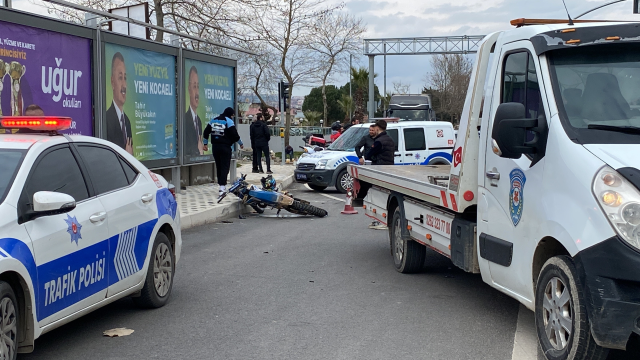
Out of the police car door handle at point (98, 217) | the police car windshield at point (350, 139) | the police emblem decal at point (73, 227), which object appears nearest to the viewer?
the police emblem decal at point (73, 227)

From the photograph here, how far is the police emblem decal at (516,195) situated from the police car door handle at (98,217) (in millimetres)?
3119

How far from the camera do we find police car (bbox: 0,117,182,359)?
4.51m

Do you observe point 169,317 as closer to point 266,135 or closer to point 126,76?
point 126,76

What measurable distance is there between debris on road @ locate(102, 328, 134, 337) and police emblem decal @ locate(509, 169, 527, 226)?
3.16m

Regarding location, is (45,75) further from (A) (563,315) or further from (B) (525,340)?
(A) (563,315)

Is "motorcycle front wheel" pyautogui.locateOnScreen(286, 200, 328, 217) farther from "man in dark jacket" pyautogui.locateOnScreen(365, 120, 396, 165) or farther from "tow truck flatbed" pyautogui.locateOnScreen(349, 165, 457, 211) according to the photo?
"tow truck flatbed" pyautogui.locateOnScreen(349, 165, 457, 211)

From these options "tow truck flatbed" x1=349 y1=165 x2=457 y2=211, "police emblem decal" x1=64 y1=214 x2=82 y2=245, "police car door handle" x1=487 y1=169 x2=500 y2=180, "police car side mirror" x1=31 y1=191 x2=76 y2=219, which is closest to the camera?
"police car side mirror" x1=31 y1=191 x2=76 y2=219

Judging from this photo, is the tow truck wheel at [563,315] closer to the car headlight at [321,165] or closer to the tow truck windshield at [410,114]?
the car headlight at [321,165]

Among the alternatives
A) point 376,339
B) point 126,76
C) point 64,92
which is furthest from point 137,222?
point 126,76

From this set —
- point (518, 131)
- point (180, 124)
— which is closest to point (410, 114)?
point (180, 124)

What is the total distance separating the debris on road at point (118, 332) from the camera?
18.6ft

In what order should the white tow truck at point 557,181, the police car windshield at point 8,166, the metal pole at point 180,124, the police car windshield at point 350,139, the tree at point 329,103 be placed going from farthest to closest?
the tree at point 329,103 < the police car windshield at point 350,139 < the metal pole at point 180,124 < the police car windshield at point 8,166 < the white tow truck at point 557,181

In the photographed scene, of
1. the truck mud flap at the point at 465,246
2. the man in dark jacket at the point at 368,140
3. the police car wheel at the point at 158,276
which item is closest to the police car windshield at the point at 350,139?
the man in dark jacket at the point at 368,140

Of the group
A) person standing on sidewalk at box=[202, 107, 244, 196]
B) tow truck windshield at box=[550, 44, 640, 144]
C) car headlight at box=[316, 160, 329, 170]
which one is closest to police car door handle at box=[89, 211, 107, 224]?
tow truck windshield at box=[550, 44, 640, 144]
